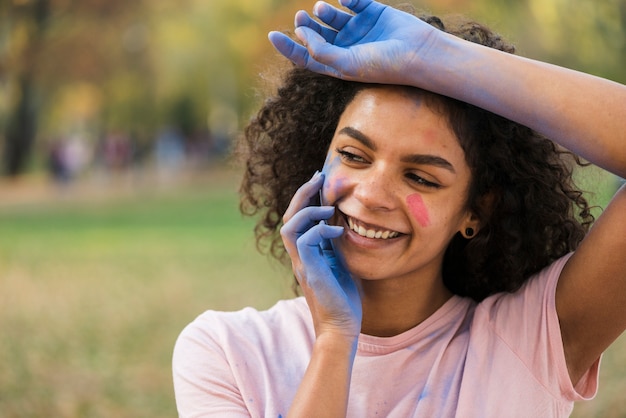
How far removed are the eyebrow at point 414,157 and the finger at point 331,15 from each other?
0.74ft

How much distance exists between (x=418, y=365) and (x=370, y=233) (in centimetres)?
33

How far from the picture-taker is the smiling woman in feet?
5.88

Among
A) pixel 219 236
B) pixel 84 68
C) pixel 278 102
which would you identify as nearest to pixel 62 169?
pixel 84 68

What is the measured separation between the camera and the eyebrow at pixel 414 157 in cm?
185

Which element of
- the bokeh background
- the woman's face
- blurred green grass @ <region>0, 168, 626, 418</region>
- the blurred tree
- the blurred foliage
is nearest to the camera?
the woman's face

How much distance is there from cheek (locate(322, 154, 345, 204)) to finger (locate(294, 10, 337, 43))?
0.26m

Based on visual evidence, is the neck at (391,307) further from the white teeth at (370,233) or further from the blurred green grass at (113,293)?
the blurred green grass at (113,293)

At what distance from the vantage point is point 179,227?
38.3ft

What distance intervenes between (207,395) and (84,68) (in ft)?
34.1

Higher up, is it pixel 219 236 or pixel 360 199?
pixel 360 199

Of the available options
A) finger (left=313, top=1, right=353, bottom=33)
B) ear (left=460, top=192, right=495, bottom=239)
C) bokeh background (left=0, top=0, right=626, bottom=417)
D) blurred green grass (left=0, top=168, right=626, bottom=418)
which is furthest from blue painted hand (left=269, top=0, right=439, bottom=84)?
bokeh background (left=0, top=0, right=626, bottom=417)

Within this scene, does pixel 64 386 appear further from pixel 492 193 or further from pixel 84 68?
pixel 84 68

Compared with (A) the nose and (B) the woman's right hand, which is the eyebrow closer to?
(A) the nose

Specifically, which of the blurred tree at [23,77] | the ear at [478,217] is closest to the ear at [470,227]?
the ear at [478,217]
